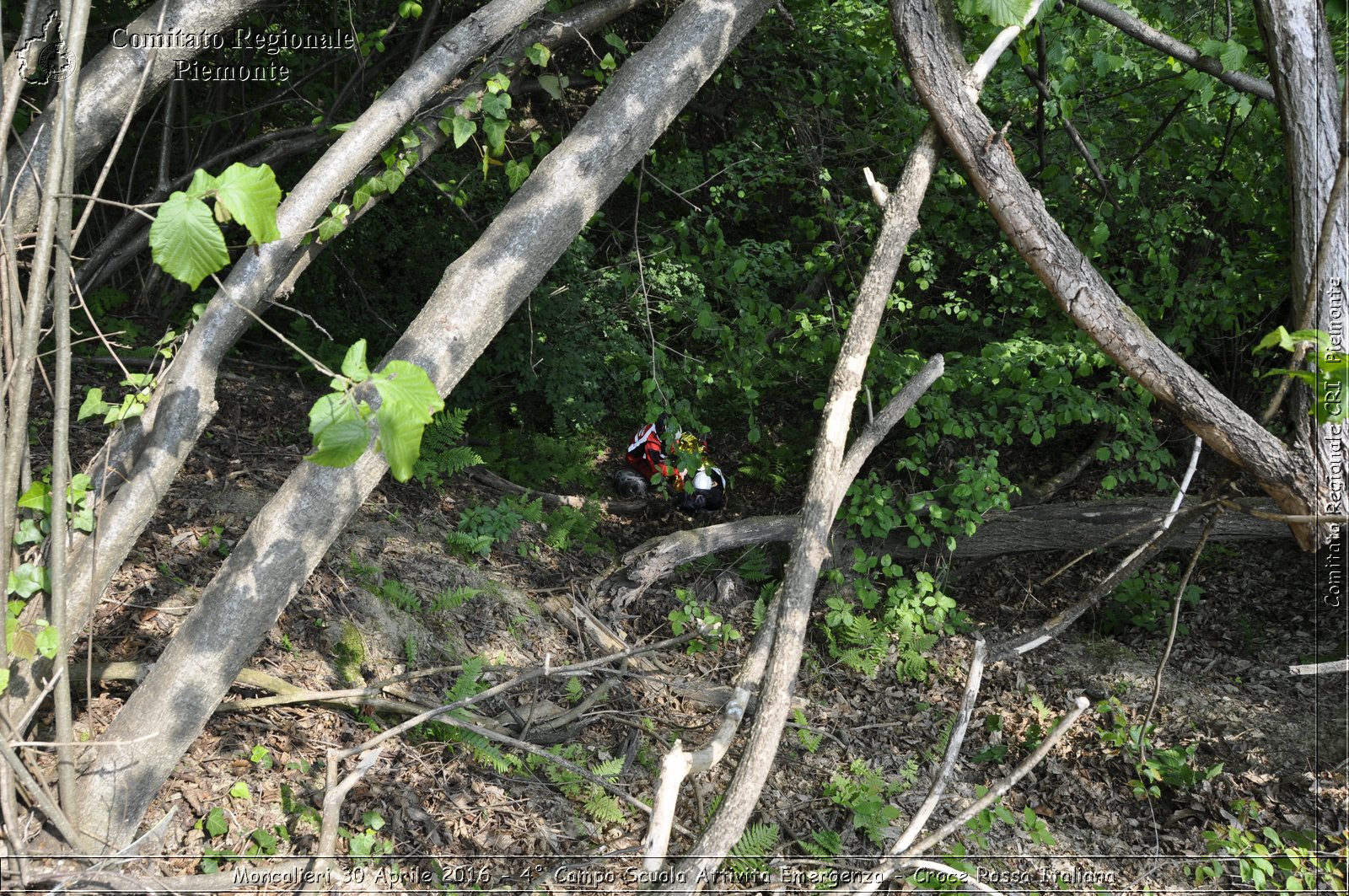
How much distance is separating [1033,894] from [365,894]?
2.82 meters

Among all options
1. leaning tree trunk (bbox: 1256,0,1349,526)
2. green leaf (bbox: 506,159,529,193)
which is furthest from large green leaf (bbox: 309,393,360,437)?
leaning tree trunk (bbox: 1256,0,1349,526)

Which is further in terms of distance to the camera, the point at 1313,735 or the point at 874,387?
the point at 874,387

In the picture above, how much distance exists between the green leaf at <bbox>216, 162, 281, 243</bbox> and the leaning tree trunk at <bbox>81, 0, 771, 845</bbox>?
1040mm

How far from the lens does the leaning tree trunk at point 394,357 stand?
2.57 m

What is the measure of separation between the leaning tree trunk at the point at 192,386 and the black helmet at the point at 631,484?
4010mm

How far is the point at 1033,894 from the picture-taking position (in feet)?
12.2

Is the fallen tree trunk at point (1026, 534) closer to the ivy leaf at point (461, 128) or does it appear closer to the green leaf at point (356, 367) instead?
the ivy leaf at point (461, 128)

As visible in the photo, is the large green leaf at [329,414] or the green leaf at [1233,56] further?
the green leaf at [1233,56]

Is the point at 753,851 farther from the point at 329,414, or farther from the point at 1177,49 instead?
the point at 1177,49

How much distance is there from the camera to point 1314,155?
3.53 metres

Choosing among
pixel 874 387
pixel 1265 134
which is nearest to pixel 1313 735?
pixel 874 387

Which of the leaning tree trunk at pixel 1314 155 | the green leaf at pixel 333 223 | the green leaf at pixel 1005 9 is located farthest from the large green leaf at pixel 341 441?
the leaning tree trunk at pixel 1314 155

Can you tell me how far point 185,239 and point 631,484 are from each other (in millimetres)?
5159

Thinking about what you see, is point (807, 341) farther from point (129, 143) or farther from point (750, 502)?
point (129, 143)
